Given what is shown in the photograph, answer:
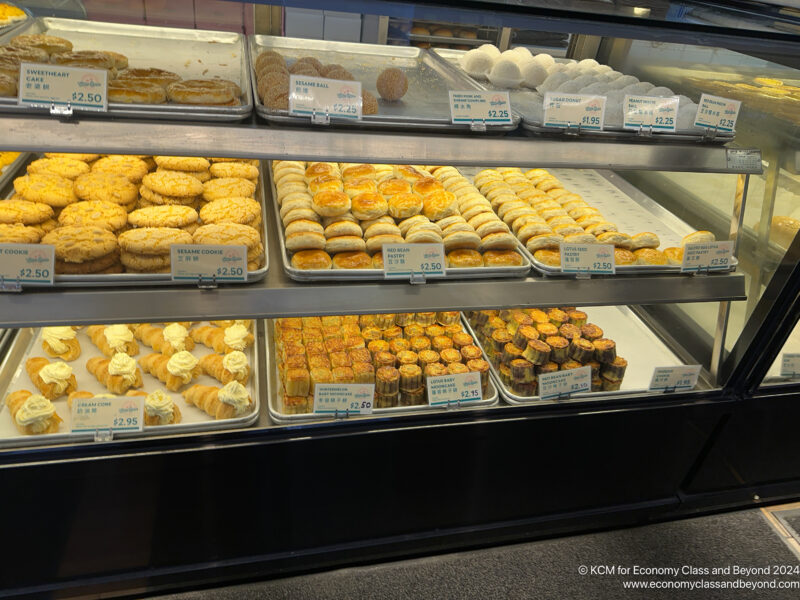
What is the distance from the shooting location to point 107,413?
6.24 ft

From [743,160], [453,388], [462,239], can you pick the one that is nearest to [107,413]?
[453,388]

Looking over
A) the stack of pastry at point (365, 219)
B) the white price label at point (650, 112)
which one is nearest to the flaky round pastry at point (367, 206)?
the stack of pastry at point (365, 219)

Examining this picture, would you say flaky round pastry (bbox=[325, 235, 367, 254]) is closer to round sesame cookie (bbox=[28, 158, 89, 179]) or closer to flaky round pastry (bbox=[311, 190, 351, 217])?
flaky round pastry (bbox=[311, 190, 351, 217])

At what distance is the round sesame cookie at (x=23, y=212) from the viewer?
1.75 meters

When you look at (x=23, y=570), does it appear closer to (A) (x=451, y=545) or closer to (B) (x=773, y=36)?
(A) (x=451, y=545)

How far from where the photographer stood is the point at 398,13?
148 cm

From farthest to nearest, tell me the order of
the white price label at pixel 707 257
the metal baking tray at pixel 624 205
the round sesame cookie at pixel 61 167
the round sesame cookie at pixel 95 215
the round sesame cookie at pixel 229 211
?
1. the metal baking tray at pixel 624 205
2. the white price label at pixel 707 257
3. the round sesame cookie at pixel 61 167
4. the round sesame cookie at pixel 229 211
5. the round sesame cookie at pixel 95 215

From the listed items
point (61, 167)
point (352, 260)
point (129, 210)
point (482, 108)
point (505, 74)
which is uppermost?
point (505, 74)

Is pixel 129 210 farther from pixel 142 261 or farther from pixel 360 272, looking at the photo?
pixel 360 272

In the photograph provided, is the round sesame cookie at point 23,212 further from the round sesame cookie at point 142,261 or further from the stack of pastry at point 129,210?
the round sesame cookie at point 142,261

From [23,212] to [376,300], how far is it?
1.06 metres

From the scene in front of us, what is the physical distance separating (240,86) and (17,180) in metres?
0.80

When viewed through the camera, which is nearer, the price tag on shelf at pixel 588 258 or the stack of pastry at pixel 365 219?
the stack of pastry at pixel 365 219

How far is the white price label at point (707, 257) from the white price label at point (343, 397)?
123 centimetres
